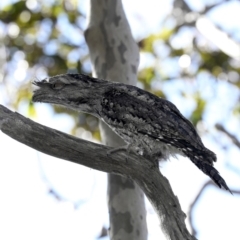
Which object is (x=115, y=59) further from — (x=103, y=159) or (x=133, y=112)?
(x=103, y=159)

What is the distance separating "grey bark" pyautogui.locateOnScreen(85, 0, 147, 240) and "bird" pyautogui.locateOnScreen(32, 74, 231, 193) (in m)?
1.05

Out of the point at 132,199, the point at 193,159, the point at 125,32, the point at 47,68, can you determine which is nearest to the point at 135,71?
the point at 125,32

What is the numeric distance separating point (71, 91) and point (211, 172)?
1240 mm

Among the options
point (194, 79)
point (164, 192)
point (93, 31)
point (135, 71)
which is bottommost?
point (164, 192)

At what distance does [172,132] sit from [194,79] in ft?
15.0

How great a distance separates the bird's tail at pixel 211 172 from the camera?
453 centimetres

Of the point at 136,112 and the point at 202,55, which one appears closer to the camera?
the point at 136,112

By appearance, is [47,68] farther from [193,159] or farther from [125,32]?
[193,159]

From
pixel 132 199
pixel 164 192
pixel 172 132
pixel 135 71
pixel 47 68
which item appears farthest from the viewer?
pixel 47 68

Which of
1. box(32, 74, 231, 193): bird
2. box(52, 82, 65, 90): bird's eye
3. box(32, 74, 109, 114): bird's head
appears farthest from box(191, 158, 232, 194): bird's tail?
box(52, 82, 65, 90): bird's eye

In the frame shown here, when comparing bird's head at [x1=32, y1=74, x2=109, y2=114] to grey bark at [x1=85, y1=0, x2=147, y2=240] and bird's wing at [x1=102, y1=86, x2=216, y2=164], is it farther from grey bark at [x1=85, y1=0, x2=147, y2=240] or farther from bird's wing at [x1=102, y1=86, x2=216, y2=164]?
grey bark at [x1=85, y1=0, x2=147, y2=240]

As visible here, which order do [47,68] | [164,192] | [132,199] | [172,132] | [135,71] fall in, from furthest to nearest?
[47,68] < [135,71] < [132,199] < [172,132] < [164,192]

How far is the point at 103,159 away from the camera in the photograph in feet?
14.5

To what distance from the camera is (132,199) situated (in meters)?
5.93
